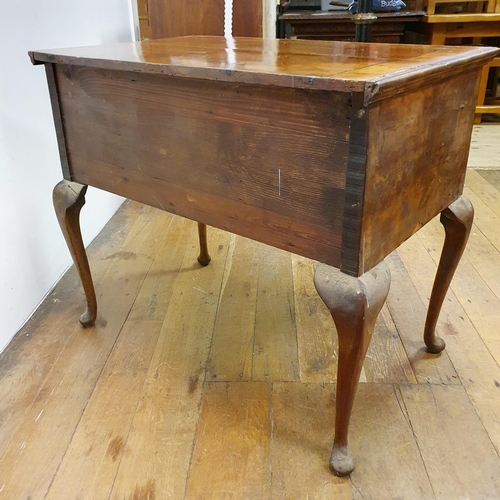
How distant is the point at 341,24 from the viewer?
10.0 feet

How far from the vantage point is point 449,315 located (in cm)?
140

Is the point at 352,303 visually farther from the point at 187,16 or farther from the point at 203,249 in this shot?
the point at 187,16

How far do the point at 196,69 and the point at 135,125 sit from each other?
234mm

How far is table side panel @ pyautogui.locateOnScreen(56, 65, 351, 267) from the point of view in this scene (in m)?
0.74

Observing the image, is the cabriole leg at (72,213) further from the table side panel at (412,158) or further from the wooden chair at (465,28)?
the wooden chair at (465,28)

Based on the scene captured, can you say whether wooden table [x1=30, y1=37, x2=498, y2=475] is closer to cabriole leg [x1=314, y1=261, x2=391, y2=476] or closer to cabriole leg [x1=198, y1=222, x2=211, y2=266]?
cabriole leg [x1=314, y1=261, x2=391, y2=476]

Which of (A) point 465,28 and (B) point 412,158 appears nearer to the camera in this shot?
(B) point 412,158

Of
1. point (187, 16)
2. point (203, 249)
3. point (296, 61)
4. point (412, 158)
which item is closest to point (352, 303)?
point (412, 158)

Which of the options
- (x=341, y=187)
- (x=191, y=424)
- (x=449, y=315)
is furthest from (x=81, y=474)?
(x=449, y=315)

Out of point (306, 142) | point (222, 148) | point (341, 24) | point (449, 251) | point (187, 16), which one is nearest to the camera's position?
point (306, 142)

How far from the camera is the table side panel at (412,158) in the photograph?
0.72 metres

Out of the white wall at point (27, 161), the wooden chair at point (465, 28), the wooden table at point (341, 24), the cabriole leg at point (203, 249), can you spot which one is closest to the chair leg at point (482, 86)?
the wooden chair at point (465, 28)

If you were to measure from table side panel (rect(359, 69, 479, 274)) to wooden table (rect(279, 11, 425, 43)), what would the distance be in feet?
7.52

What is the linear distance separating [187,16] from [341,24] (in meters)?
1.43
